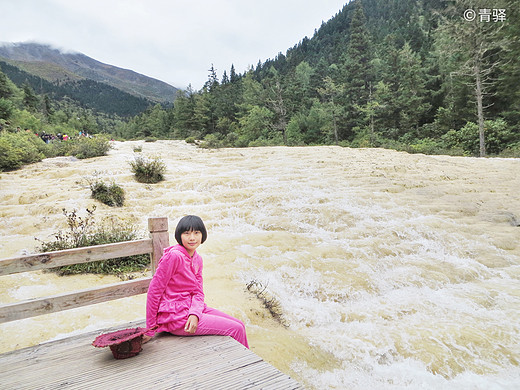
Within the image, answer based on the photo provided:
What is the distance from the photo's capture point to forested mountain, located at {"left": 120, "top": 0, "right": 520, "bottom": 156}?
20.1 metres

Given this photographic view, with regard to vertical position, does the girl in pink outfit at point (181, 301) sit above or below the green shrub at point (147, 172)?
below

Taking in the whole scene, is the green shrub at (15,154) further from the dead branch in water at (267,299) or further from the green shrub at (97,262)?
the dead branch in water at (267,299)

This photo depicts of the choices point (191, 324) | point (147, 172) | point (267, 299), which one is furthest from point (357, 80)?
point (191, 324)

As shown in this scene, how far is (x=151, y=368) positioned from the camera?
180 cm

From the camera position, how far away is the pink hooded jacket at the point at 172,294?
2201 mm

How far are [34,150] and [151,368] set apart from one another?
55.8ft

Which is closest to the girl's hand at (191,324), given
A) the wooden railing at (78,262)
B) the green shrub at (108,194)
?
the wooden railing at (78,262)

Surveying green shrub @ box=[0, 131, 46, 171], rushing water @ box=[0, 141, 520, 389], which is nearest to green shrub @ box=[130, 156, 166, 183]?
rushing water @ box=[0, 141, 520, 389]

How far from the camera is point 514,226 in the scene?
6.61m

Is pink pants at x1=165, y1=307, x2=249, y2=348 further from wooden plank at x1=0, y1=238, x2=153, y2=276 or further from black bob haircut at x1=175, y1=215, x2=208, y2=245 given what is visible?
wooden plank at x1=0, y1=238, x2=153, y2=276

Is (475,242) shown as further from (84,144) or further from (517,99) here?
(517,99)

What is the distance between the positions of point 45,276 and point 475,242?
324 inches

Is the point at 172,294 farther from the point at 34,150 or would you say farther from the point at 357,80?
the point at 357,80

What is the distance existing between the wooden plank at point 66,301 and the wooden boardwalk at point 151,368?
433mm
